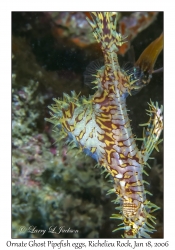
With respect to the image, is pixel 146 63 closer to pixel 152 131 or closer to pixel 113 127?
pixel 152 131

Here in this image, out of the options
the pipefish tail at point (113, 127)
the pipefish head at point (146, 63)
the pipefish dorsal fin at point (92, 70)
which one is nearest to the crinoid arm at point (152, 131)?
the pipefish tail at point (113, 127)

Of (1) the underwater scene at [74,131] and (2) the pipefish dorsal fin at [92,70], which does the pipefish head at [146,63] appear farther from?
(2) the pipefish dorsal fin at [92,70]

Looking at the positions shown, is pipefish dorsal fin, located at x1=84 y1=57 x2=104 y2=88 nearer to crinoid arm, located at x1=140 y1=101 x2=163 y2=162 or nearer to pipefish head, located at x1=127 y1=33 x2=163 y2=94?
pipefish head, located at x1=127 y1=33 x2=163 y2=94

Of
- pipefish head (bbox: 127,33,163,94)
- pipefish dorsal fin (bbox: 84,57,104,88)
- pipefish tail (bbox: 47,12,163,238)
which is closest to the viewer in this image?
pipefish tail (bbox: 47,12,163,238)

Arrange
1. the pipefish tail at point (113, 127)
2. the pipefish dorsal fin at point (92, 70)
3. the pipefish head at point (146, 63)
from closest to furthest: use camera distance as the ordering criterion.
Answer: the pipefish tail at point (113, 127) < the pipefish dorsal fin at point (92, 70) < the pipefish head at point (146, 63)

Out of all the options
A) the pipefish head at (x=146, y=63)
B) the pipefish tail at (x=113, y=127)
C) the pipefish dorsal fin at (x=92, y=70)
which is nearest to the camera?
the pipefish tail at (x=113, y=127)

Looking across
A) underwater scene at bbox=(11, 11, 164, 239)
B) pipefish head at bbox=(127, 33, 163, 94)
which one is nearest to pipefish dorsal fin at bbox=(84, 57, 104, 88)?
underwater scene at bbox=(11, 11, 164, 239)
